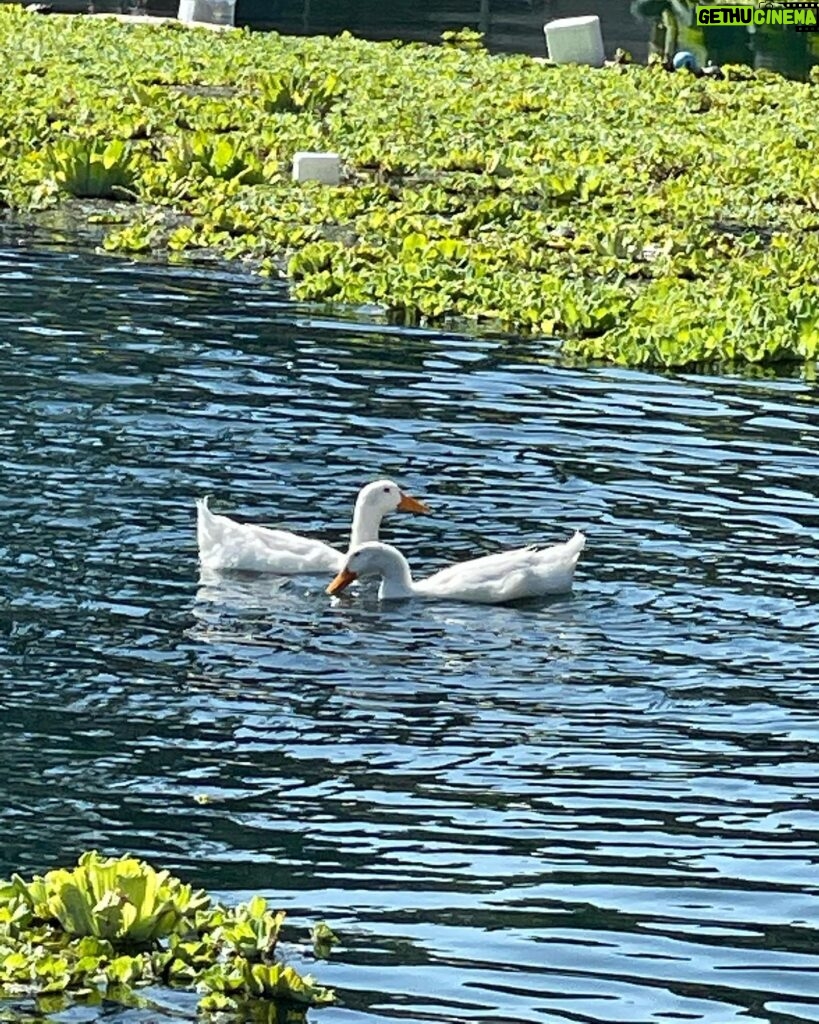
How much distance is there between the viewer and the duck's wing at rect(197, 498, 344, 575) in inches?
490

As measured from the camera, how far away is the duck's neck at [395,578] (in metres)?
12.3

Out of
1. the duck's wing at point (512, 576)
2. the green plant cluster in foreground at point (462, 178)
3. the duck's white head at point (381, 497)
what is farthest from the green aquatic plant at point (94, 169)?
the duck's wing at point (512, 576)

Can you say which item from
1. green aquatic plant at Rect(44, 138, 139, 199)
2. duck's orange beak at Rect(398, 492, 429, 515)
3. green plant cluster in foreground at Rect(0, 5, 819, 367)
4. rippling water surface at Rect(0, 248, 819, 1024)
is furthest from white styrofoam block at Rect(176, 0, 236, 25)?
duck's orange beak at Rect(398, 492, 429, 515)

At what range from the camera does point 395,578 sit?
12367 millimetres

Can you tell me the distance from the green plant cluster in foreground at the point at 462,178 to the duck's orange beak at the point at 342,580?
6.04 metres

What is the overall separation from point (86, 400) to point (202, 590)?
3914mm

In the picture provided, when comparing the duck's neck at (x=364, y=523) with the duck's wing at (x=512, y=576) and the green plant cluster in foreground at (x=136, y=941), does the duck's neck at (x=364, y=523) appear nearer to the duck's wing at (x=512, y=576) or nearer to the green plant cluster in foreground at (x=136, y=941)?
the duck's wing at (x=512, y=576)

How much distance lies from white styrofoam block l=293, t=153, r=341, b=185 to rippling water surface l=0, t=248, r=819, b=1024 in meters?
6.75

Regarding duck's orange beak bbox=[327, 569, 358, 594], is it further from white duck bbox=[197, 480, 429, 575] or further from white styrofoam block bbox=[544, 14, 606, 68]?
white styrofoam block bbox=[544, 14, 606, 68]

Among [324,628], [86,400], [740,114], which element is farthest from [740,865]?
[740,114]

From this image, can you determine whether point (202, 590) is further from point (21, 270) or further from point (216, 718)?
point (21, 270)

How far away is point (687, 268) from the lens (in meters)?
20.9

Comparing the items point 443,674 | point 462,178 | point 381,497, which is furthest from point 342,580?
point 462,178

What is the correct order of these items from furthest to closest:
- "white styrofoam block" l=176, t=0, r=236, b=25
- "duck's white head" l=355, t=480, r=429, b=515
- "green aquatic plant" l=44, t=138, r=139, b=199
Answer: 1. "white styrofoam block" l=176, t=0, r=236, b=25
2. "green aquatic plant" l=44, t=138, r=139, b=199
3. "duck's white head" l=355, t=480, r=429, b=515
